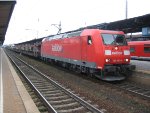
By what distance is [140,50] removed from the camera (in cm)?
3281

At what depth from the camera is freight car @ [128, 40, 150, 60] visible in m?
31.5

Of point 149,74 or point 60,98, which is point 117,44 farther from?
point 60,98

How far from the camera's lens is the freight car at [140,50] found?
3152 centimetres

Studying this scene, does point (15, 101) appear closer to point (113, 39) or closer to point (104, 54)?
point (104, 54)

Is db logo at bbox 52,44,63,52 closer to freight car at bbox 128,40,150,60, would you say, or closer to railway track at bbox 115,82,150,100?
freight car at bbox 128,40,150,60

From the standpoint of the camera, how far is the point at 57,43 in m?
28.3

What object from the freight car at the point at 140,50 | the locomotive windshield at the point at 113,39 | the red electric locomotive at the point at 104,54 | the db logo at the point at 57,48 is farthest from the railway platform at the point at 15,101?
the freight car at the point at 140,50

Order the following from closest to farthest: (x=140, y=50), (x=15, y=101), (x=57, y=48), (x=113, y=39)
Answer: (x=15, y=101) → (x=113, y=39) → (x=57, y=48) → (x=140, y=50)

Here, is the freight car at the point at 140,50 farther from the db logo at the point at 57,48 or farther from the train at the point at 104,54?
the train at the point at 104,54

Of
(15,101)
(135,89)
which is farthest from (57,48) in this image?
(15,101)

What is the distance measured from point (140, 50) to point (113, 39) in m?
15.1

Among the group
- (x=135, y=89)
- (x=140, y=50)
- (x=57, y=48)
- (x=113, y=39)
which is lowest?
(x=135, y=89)

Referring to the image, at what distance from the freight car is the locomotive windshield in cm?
1246

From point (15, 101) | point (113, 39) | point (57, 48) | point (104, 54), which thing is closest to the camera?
point (15, 101)
